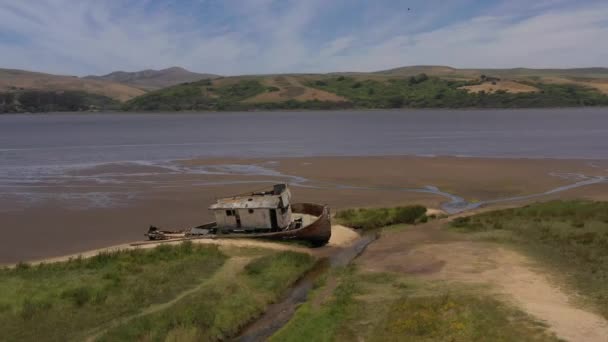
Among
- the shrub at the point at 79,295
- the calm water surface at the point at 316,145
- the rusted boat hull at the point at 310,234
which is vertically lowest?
the calm water surface at the point at 316,145

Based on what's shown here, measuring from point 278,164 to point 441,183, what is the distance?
23782 millimetres

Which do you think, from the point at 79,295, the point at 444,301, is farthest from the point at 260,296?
the point at 444,301

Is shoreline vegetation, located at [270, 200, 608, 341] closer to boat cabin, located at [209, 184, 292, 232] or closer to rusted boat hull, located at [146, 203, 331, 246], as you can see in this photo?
rusted boat hull, located at [146, 203, 331, 246]

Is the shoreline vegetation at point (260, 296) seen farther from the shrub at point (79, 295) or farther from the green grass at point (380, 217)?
the green grass at point (380, 217)

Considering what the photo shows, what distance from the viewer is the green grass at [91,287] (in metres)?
20.7

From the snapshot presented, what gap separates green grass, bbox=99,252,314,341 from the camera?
64.7 feet

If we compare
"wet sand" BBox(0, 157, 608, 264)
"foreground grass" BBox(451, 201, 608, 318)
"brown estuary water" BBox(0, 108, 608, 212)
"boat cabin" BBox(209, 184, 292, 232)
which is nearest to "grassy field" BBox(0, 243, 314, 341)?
"boat cabin" BBox(209, 184, 292, 232)

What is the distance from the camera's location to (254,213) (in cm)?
3550

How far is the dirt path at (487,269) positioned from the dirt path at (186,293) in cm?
661

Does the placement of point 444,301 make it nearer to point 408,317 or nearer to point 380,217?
point 408,317

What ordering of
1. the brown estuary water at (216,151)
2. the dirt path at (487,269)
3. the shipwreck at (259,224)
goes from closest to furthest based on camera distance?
the dirt path at (487,269) → the shipwreck at (259,224) → the brown estuary water at (216,151)

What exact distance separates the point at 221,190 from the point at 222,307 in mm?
33569

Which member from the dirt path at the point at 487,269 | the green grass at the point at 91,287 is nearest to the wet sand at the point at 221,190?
the green grass at the point at 91,287

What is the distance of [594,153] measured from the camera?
8362 centimetres
